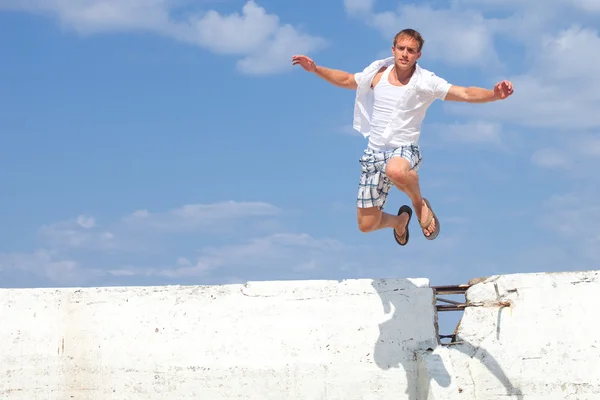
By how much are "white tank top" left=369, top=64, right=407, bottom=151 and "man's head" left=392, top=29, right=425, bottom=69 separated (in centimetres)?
17

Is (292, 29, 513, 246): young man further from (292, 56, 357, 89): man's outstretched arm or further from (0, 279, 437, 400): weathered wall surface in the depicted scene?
(0, 279, 437, 400): weathered wall surface

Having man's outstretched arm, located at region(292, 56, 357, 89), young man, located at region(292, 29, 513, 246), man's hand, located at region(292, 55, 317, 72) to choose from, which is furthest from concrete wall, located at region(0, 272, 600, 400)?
man's hand, located at region(292, 55, 317, 72)

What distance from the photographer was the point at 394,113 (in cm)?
712

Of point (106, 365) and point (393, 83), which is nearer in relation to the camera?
point (393, 83)

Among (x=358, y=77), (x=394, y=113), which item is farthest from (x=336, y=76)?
(x=394, y=113)

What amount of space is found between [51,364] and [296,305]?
6.61 feet

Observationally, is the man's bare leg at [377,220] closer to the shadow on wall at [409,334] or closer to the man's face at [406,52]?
the shadow on wall at [409,334]

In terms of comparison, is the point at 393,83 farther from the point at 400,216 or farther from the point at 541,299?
the point at 541,299

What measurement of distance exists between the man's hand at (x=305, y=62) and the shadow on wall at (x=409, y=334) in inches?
71.0

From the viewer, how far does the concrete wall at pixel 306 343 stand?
303 inches

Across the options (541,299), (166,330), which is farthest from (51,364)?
(541,299)

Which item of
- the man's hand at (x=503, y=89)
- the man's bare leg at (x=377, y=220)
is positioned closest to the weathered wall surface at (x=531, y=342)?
the man's bare leg at (x=377, y=220)

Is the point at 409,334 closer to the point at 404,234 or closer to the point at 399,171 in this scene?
the point at 404,234

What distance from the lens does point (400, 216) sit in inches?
302
